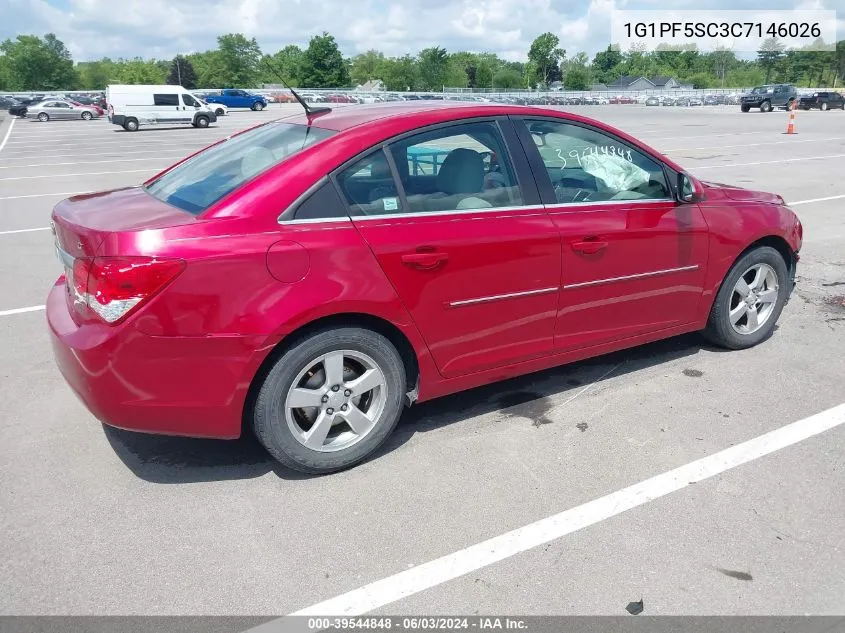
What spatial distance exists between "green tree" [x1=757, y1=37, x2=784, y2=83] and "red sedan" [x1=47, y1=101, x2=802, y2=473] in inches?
5019

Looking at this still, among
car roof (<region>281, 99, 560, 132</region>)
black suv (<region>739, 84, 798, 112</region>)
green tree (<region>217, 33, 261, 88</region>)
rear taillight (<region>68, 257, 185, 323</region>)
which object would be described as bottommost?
rear taillight (<region>68, 257, 185, 323</region>)

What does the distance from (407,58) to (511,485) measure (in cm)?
11819

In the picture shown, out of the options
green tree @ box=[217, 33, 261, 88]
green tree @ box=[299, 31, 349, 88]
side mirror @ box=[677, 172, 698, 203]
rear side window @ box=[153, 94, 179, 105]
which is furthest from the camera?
green tree @ box=[299, 31, 349, 88]

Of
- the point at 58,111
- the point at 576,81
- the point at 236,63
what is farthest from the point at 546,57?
the point at 58,111

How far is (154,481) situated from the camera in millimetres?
3439

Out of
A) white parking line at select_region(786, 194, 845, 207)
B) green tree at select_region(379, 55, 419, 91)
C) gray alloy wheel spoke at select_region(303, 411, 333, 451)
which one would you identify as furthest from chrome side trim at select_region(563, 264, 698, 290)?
green tree at select_region(379, 55, 419, 91)

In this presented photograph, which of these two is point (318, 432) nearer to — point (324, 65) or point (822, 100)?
point (822, 100)

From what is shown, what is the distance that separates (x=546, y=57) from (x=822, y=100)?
9419 centimetres

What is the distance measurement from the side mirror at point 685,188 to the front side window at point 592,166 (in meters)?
0.07

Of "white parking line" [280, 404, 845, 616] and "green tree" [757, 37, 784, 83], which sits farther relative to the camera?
"green tree" [757, 37, 784, 83]

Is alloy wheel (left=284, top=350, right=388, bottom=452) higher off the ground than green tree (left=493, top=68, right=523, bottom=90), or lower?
lower

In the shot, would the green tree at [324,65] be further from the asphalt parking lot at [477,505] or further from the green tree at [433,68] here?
the asphalt parking lot at [477,505]

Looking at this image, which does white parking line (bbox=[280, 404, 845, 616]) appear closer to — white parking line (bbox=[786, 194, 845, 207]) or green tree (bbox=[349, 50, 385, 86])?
white parking line (bbox=[786, 194, 845, 207])

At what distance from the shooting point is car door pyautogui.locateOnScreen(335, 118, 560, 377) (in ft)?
11.2
